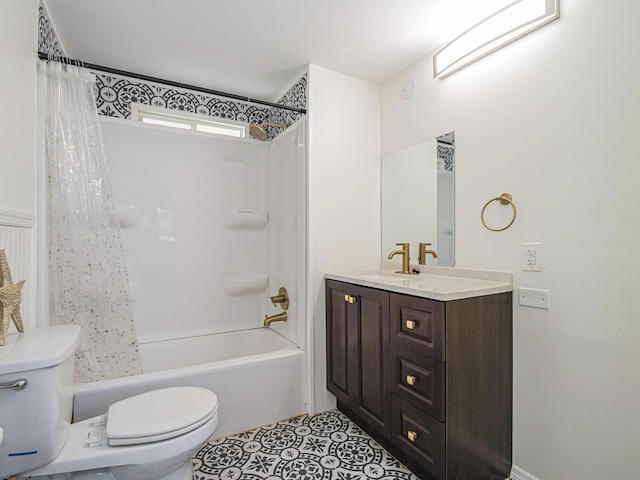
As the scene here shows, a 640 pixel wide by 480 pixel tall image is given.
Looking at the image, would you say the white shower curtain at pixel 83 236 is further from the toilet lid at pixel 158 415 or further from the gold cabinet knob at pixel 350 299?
the gold cabinet knob at pixel 350 299

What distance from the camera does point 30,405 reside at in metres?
1.06

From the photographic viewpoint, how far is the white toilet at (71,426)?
3.47 feet

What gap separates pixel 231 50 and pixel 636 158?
6.79 ft

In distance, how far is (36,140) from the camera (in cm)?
154

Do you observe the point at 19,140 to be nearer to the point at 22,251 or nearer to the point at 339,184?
the point at 22,251

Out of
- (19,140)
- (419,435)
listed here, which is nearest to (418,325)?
(419,435)

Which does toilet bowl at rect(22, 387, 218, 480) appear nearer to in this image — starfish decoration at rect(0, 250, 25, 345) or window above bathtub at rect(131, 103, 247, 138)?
starfish decoration at rect(0, 250, 25, 345)

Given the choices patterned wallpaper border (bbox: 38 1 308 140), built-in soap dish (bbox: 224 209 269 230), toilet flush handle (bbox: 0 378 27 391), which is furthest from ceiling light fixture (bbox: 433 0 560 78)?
toilet flush handle (bbox: 0 378 27 391)

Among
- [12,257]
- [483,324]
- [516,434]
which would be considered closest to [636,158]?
[483,324]

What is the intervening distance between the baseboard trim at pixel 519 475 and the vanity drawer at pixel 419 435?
458 millimetres

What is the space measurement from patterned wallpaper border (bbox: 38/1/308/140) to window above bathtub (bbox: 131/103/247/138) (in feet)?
0.11

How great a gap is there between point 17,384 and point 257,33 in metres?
1.90

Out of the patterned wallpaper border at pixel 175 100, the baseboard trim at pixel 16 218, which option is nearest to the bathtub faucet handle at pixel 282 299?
the patterned wallpaper border at pixel 175 100

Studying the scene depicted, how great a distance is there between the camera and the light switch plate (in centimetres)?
146
